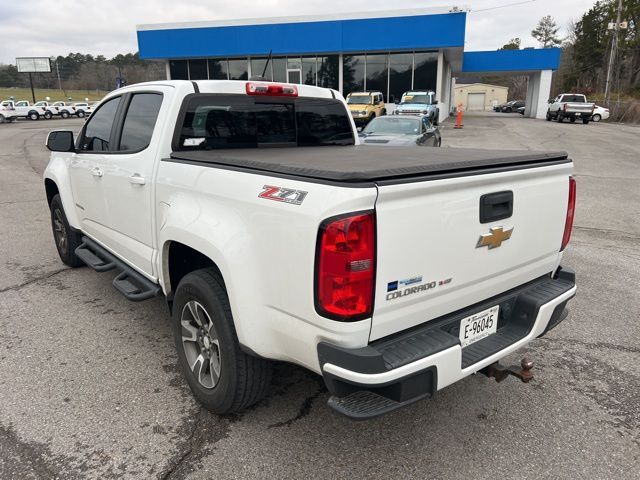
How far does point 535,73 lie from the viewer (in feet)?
137

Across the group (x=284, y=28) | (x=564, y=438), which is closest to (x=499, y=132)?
(x=284, y=28)

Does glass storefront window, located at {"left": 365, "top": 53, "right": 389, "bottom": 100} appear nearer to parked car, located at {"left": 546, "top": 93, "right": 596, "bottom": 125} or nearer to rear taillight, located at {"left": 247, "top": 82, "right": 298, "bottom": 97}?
parked car, located at {"left": 546, "top": 93, "right": 596, "bottom": 125}

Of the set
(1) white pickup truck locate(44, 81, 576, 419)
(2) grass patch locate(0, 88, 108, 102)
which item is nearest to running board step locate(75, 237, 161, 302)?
(1) white pickup truck locate(44, 81, 576, 419)

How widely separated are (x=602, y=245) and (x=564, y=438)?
15.6ft

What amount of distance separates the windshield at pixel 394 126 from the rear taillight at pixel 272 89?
33.8 ft

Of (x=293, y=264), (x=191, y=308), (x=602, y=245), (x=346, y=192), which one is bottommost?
(x=602, y=245)

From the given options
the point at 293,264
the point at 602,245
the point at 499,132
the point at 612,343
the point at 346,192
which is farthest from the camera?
the point at 499,132

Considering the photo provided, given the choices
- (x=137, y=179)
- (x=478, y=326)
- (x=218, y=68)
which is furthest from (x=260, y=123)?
(x=218, y=68)

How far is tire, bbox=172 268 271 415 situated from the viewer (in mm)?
2615

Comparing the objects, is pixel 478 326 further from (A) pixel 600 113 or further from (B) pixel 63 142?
(A) pixel 600 113

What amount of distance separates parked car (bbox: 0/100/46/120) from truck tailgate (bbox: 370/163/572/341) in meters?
48.0

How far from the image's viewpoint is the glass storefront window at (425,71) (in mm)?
30062

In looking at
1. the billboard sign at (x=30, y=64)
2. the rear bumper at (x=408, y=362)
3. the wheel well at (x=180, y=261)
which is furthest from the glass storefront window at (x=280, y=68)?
the billboard sign at (x=30, y=64)

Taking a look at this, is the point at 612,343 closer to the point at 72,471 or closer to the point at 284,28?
the point at 72,471
